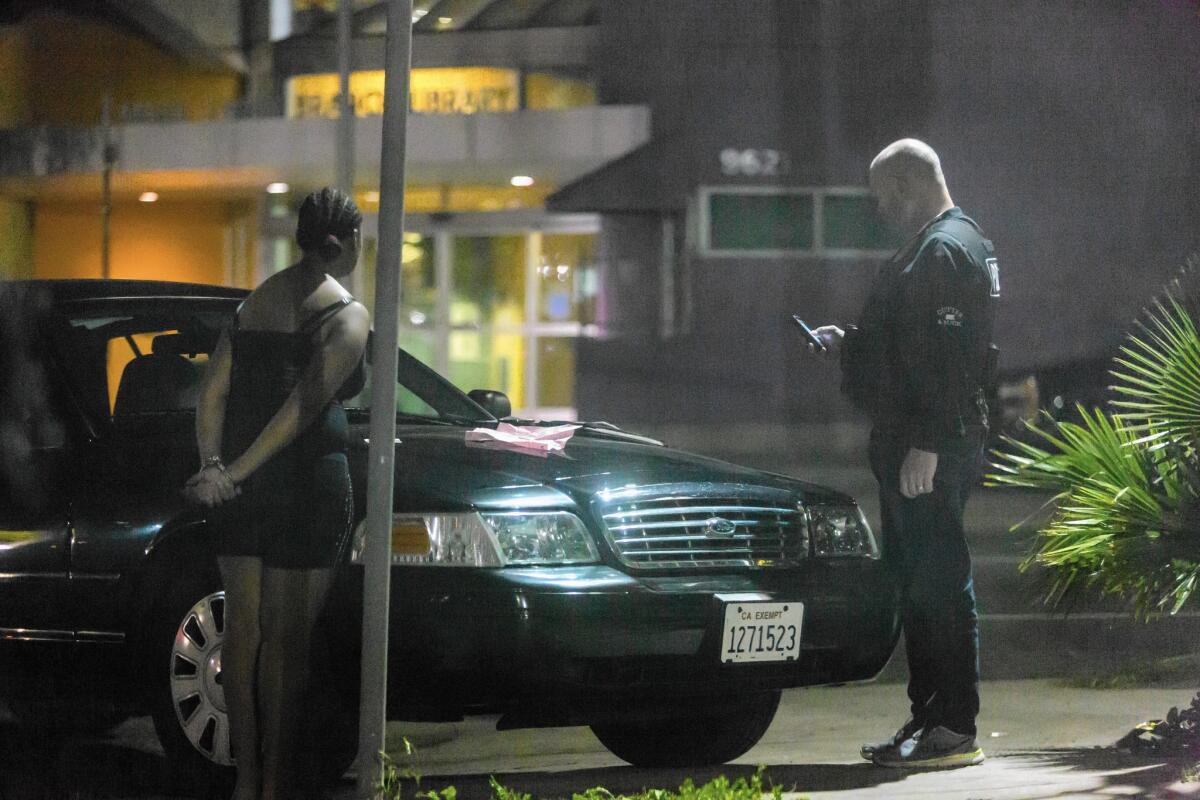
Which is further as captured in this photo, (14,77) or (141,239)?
(141,239)

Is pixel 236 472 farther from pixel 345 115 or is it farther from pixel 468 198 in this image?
pixel 468 198

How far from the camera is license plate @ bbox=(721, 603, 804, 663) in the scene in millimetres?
4941

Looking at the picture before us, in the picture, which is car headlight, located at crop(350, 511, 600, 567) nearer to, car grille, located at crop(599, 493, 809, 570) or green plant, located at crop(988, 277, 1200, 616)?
car grille, located at crop(599, 493, 809, 570)

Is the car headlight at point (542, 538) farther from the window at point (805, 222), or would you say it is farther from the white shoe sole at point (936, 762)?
the window at point (805, 222)

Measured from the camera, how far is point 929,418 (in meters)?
5.40

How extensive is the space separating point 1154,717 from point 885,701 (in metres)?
1.00

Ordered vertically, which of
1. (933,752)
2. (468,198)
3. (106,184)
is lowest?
(933,752)

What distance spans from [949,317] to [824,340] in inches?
20.6

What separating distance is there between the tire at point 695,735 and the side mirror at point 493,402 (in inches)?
47.3

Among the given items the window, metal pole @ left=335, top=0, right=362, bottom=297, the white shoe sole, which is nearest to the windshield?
the white shoe sole

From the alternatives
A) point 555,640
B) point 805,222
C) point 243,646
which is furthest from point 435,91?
point 243,646

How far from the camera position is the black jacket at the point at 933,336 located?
539cm

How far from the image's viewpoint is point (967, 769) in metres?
5.45

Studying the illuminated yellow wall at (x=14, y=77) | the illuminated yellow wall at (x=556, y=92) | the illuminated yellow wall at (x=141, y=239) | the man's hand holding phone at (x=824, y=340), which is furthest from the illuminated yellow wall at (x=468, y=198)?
the man's hand holding phone at (x=824, y=340)
